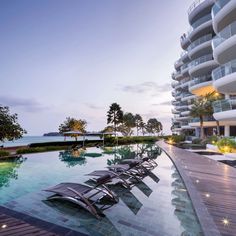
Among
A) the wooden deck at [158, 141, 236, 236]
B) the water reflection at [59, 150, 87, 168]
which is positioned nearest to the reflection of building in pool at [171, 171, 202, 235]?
the wooden deck at [158, 141, 236, 236]

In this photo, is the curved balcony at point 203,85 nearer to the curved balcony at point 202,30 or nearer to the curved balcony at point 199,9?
the curved balcony at point 202,30

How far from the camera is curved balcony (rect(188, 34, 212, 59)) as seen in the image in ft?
122

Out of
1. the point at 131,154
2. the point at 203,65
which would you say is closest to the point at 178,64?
the point at 203,65

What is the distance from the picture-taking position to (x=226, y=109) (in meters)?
21.4

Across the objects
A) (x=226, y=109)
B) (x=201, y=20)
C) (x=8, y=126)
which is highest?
(x=201, y=20)

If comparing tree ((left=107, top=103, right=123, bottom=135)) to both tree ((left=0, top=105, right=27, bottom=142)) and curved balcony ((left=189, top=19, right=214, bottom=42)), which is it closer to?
curved balcony ((left=189, top=19, right=214, bottom=42))

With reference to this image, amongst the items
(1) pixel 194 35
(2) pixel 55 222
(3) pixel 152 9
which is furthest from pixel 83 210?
(1) pixel 194 35

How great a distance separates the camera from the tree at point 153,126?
12612 cm

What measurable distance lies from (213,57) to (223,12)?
7623 millimetres

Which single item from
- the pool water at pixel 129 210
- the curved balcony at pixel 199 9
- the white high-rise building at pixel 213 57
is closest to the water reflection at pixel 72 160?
the pool water at pixel 129 210

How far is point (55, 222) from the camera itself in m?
5.66

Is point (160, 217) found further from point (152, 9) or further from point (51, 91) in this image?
point (51, 91)

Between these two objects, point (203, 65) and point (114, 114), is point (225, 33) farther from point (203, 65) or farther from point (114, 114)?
point (114, 114)

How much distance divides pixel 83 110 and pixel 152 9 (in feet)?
282
